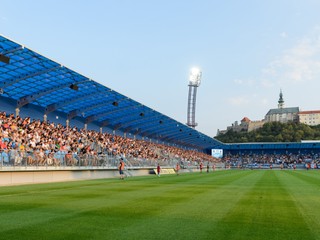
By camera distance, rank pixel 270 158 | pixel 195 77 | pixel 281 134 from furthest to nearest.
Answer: pixel 281 134 < pixel 195 77 < pixel 270 158

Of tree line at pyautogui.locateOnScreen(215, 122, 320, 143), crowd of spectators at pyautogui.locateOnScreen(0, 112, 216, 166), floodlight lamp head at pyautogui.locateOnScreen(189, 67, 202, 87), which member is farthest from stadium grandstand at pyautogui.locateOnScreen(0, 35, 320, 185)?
tree line at pyautogui.locateOnScreen(215, 122, 320, 143)

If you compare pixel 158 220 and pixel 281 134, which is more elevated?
pixel 281 134

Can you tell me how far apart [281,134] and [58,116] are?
13159 cm

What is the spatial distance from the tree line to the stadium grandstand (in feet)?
354

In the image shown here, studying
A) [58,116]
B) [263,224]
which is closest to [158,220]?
[263,224]

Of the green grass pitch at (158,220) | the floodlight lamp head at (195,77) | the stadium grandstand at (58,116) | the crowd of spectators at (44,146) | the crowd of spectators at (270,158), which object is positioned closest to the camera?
the green grass pitch at (158,220)

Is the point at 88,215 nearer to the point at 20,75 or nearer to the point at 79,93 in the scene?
the point at 20,75

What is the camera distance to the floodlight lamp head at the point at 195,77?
119938 mm

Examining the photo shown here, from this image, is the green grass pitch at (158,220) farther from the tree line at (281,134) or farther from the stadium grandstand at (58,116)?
the tree line at (281,134)

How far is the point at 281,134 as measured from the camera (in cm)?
15425

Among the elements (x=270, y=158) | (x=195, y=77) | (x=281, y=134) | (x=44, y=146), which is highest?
(x=195, y=77)

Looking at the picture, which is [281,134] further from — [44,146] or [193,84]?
[44,146]

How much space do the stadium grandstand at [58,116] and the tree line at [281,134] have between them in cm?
10792

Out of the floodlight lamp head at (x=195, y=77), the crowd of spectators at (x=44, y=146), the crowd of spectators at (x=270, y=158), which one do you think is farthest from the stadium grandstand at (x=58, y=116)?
the floodlight lamp head at (x=195, y=77)
